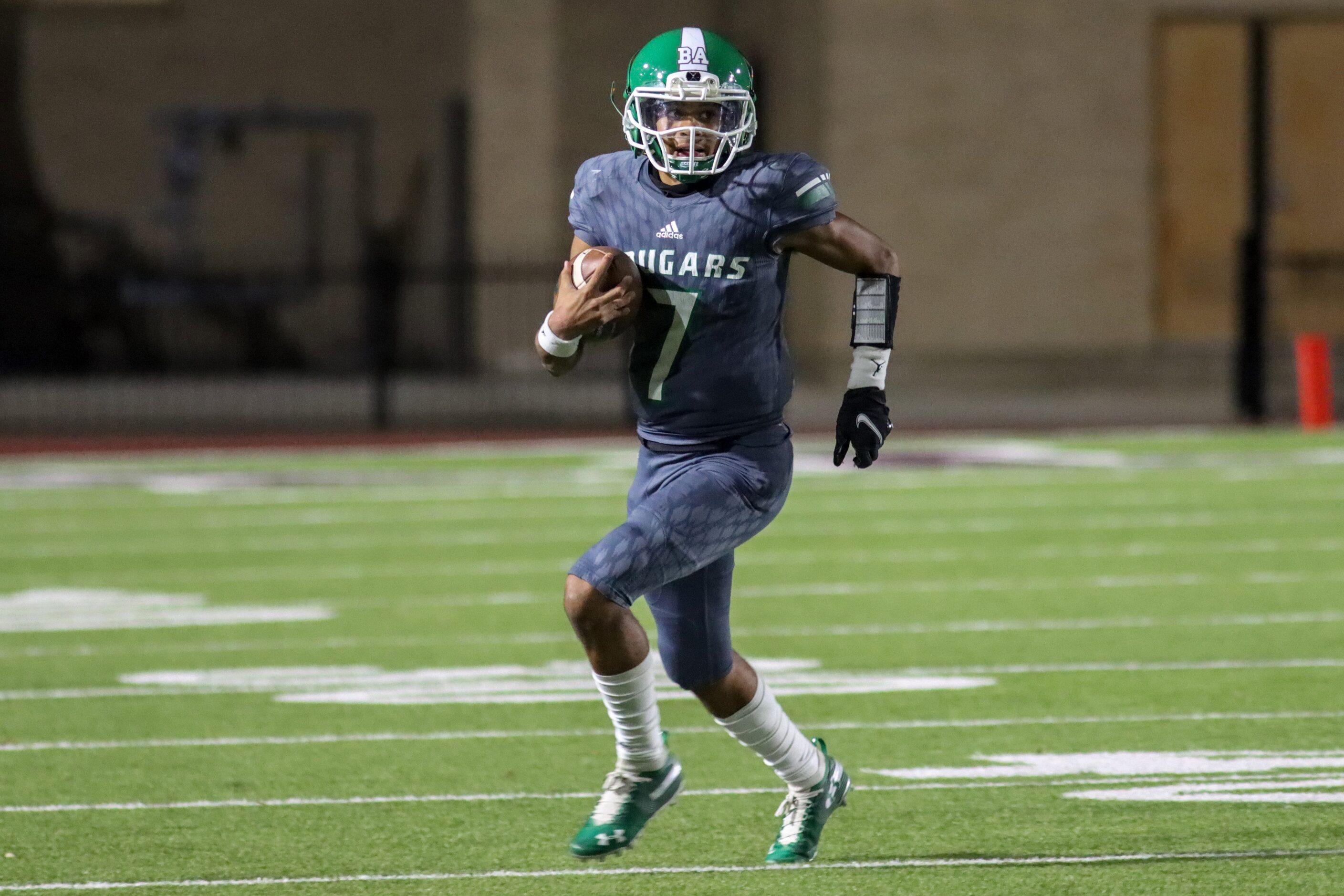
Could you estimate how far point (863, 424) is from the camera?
5.20 metres

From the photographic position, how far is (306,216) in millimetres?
29547

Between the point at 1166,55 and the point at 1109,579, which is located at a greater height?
the point at 1166,55

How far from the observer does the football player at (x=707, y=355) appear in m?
5.15

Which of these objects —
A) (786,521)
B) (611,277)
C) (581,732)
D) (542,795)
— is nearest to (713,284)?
(611,277)

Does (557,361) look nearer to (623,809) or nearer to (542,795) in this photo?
(623,809)

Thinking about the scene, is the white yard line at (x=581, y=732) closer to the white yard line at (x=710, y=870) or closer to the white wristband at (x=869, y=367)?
the white yard line at (x=710, y=870)

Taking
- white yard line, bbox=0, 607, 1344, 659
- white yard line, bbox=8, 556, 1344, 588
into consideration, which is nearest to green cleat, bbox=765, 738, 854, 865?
white yard line, bbox=0, 607, 1344, 659

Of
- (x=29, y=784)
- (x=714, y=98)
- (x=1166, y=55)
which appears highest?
(x=1166, y=55)

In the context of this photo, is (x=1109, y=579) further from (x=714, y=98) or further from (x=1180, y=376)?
(x=1180, y=376)

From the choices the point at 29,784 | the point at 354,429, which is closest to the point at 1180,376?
the point at 354,429

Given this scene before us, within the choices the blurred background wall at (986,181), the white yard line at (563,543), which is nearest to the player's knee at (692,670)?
the white yard line at (563,543)

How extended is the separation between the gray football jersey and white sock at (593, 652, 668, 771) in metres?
0.56

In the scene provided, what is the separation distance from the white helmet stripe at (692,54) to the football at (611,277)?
45cm

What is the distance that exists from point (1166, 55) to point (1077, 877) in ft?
65.1
